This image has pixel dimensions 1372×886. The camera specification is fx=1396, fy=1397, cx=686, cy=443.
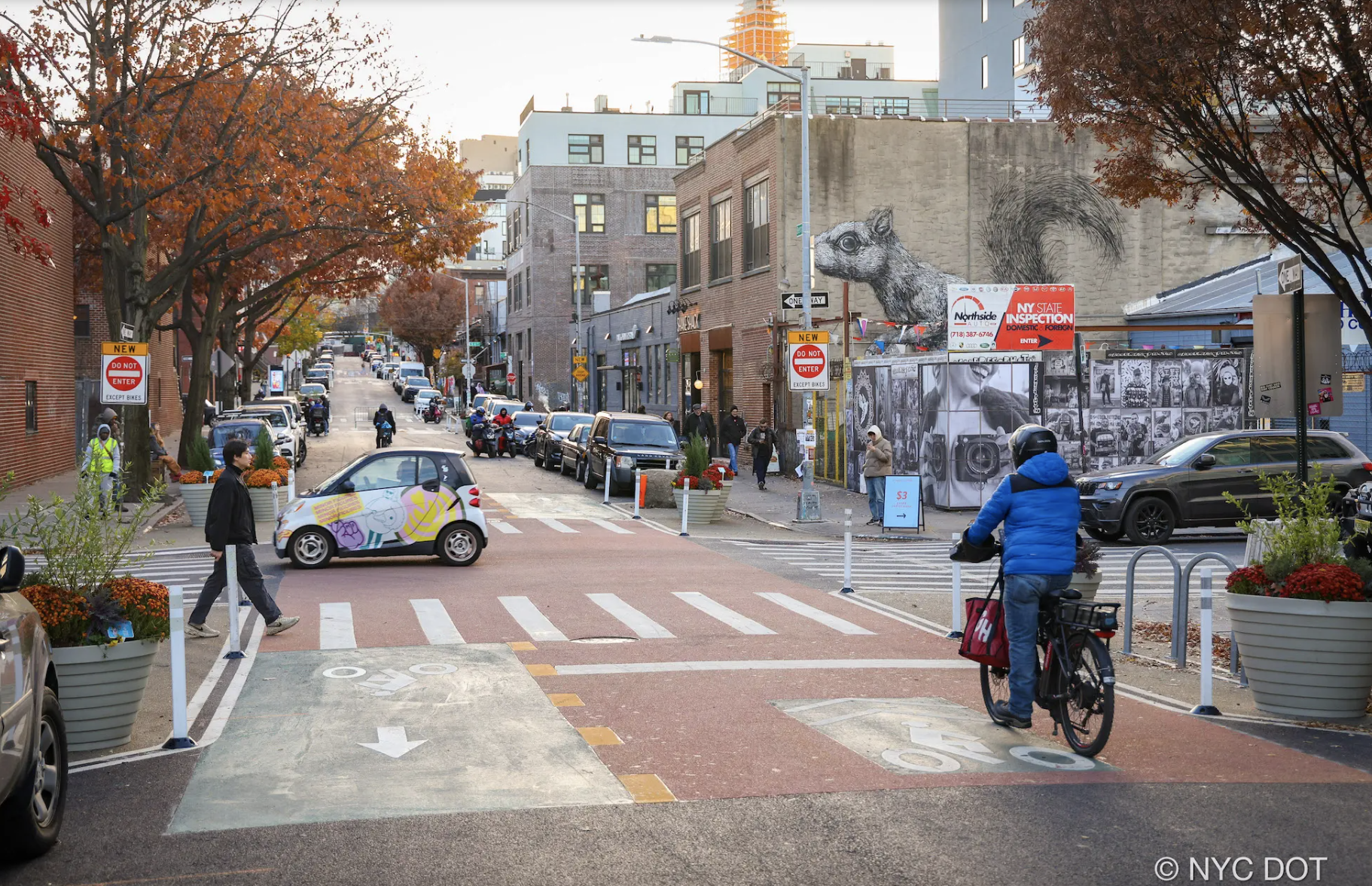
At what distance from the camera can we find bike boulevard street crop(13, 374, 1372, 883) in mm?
6348

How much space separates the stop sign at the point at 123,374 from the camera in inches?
941

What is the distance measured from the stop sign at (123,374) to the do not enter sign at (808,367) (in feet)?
38.0

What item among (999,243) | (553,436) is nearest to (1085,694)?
(553,436)

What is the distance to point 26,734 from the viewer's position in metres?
6.15

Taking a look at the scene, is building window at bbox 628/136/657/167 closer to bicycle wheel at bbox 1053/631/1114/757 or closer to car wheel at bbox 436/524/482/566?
car wheel at bbox 436/524/482/566

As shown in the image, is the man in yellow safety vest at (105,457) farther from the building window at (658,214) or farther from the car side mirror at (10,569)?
the building window at (658,214)

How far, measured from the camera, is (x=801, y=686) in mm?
10492

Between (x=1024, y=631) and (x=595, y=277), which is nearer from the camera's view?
(x=1024, y=631)

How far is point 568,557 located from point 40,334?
72.3ft

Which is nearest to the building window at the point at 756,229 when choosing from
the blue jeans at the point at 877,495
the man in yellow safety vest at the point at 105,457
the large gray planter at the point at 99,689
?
the blue jeans at the point at 877,495

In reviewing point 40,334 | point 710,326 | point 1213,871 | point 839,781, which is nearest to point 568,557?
point 839,781

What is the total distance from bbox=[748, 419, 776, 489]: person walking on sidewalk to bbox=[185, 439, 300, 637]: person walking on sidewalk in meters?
21.6

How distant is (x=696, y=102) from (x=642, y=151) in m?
5.98

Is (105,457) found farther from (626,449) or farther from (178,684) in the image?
(178,684)
